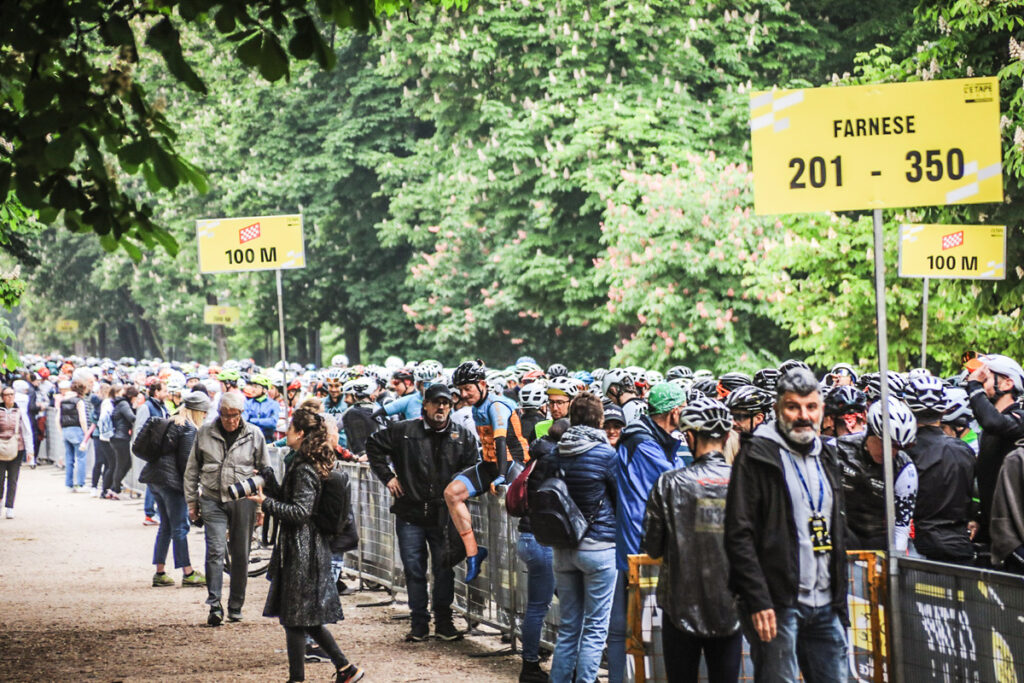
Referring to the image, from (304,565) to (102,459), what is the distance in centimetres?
1833

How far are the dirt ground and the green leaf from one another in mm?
5188

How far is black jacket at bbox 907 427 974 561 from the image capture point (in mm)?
7793

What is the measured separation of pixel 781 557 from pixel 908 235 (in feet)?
31.2

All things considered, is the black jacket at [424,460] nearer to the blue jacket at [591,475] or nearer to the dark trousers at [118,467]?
the blue jacket at [591,475]

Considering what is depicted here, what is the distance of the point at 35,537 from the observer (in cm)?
1973

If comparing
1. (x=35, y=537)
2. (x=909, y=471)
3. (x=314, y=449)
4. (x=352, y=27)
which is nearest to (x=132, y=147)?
(x=352, y=27)

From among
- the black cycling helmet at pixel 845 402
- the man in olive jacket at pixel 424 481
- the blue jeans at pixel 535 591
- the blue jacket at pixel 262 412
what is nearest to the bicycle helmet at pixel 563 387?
the blue jeans at pixel 535 591

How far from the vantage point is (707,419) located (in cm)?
674

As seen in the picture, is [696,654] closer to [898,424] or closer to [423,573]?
[898,424]

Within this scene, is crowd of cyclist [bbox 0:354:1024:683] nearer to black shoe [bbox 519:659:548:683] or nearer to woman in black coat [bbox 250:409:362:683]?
black shoe [bbox 519:659:548:683]

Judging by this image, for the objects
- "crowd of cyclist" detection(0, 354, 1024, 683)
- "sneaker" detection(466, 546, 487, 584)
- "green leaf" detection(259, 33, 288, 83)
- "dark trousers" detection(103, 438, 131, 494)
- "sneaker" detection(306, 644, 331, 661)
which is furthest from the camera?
"dark trousers" detection(103, 438, 131, 494)

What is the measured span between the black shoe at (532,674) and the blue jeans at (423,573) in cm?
184

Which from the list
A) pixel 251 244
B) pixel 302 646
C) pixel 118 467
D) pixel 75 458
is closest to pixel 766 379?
pixel 302 646

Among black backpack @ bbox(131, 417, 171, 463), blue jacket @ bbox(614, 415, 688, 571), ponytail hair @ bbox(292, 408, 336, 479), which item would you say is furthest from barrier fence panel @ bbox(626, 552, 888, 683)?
black backpack @ bbox(131, 417, 171, 463)
